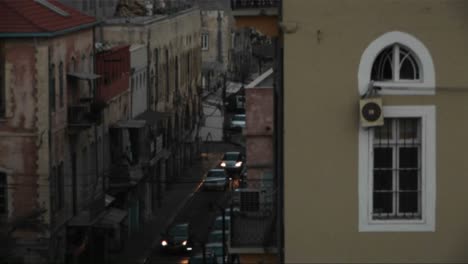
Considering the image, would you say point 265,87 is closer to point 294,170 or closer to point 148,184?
point 294,170

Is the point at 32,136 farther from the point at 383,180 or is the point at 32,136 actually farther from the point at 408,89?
the point at 408,89

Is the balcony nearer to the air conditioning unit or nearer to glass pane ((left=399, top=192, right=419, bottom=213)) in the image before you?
glass pane ((left=399, top=192, right=419, bottom=213))

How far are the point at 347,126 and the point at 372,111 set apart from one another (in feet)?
1.03

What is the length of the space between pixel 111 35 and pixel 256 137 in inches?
963

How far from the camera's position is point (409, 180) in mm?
14688

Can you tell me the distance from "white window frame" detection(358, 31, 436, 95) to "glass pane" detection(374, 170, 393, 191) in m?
0.83

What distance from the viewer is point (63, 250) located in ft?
125

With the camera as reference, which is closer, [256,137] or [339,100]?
[339,100]

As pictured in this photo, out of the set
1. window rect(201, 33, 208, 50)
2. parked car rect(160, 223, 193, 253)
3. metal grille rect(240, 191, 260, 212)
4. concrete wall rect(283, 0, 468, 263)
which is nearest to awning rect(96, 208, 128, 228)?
parked car rect(160, 223, 193, 253)

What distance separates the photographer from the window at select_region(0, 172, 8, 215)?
3662cm

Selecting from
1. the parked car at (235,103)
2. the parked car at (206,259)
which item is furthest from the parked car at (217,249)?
the parked car at (235,103)

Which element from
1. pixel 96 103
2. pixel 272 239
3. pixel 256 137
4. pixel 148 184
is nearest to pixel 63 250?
pixel 96 103

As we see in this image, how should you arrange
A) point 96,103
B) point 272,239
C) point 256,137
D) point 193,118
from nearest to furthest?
point 272,239 < point 256,137 < point 96,103 < point 193,118

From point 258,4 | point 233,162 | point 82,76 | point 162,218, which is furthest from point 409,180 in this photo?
point 233,162
